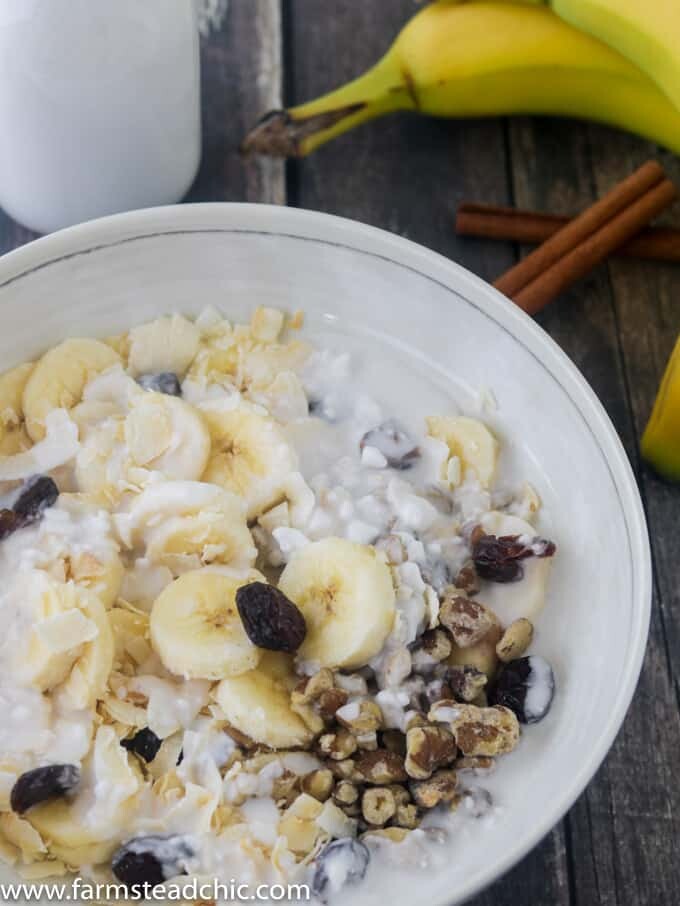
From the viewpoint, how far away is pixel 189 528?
1026mm

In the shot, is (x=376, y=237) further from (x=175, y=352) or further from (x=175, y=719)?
(x=175, y=719)

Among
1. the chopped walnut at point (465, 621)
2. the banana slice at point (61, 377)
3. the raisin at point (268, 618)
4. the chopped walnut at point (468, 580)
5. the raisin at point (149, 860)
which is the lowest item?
the raisin at point (149, 860)

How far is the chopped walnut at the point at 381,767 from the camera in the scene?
3.06ft

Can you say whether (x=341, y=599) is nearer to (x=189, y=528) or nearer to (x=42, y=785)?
(x=189, y=528)

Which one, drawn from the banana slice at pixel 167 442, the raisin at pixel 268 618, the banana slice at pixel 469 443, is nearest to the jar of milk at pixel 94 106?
the banana slice at pixel 167 442

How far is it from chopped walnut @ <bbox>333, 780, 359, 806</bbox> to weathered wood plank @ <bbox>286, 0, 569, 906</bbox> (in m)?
0.71

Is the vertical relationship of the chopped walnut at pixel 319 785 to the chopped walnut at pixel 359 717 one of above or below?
below

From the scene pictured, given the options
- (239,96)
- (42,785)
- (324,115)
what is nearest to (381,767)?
(42,785)

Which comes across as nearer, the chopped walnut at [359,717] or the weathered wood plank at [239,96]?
the chopped walnut at [359,717]

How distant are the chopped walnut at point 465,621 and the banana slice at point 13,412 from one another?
439 millimetres

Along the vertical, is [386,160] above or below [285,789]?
above

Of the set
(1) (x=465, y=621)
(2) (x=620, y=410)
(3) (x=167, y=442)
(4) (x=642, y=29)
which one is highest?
(4) (x=642, y=29)

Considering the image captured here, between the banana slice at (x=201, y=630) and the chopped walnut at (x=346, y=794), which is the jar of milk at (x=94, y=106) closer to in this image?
the banana slice at (x=201, y=630)

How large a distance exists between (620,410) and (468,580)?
0.40 meters
